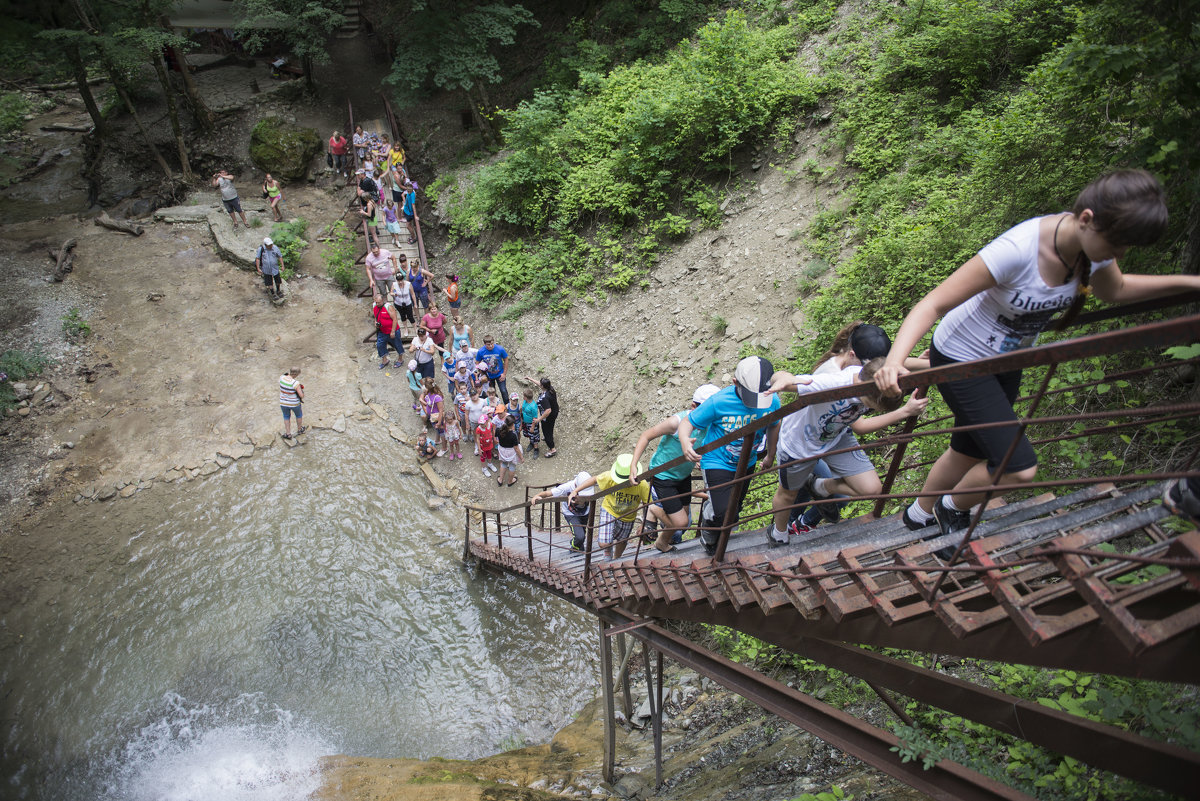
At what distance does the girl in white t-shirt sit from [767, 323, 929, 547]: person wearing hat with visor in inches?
18.8

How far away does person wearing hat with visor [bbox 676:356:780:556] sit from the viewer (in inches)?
159

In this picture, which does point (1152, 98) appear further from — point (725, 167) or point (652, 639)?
point (725, 167)

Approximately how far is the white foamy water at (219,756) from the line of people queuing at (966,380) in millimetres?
6031

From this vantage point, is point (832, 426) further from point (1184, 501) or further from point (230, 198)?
point (230, 198)

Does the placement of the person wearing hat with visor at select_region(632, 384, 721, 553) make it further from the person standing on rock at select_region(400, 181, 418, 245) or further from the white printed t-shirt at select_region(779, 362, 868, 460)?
the person standing on rock at select_region(400, 181, 418, 245)

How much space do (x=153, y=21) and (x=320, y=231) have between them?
844 cm

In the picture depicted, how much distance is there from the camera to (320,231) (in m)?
A: 18.2

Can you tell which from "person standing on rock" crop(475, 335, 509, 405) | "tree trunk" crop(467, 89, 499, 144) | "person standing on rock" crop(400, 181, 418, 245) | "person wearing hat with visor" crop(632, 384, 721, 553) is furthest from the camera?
"tree trunk" crop(467, 89, 499, 144)

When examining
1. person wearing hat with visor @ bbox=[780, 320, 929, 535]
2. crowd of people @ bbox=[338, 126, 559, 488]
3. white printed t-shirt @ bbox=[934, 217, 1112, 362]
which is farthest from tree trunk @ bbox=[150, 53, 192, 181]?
white printed t-shirt @ bbox=[934, 217, 1112, 362]

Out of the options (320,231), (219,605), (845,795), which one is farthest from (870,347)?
(320,231)

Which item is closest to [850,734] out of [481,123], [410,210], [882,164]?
[882,164]

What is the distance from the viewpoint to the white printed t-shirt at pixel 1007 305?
249 cm

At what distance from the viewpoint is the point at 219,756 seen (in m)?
7.45

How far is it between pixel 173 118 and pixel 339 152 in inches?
193
